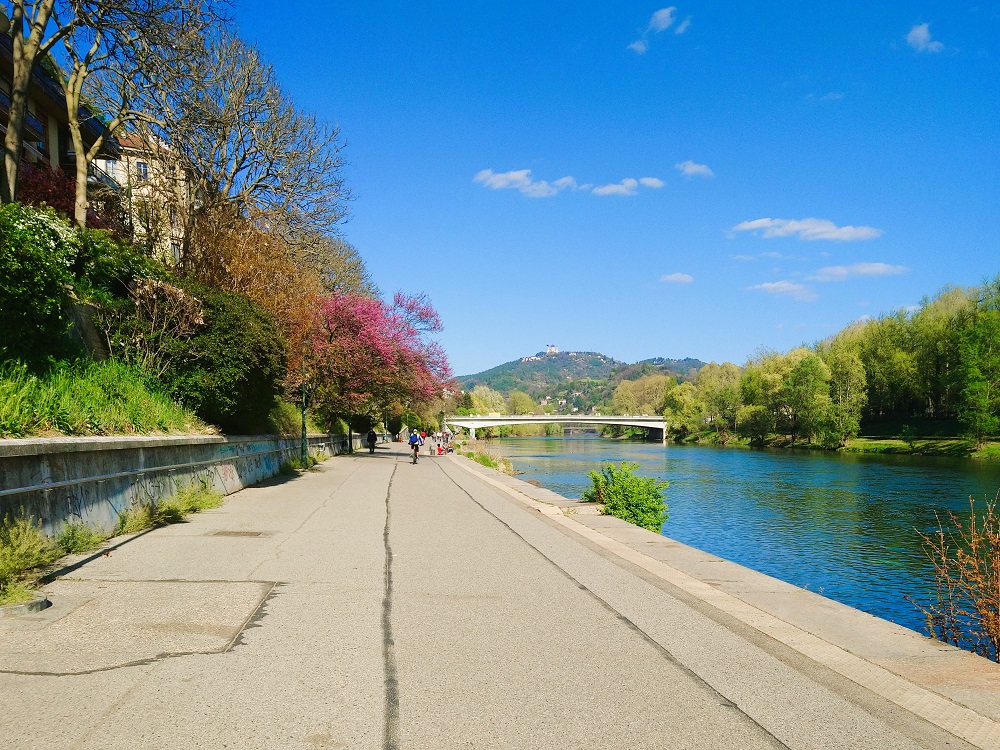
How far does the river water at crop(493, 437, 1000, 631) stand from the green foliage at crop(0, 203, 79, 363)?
12969mm

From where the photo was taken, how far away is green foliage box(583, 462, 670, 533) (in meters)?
17.7

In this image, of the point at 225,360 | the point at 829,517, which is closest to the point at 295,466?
the point at 225,360

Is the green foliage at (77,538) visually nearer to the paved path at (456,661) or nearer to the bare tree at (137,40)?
the paved path at (456,661)

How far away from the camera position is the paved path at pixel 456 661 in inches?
165

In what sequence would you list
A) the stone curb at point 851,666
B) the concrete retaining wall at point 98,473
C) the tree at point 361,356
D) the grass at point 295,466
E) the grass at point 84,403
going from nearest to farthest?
the stone curb at point 851,666, the concrete retaining wall at point 98,473, the grass at point 84,403, the grass at point 295,466, the tree at point 361,356

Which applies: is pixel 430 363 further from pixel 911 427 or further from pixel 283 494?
pixel 911 427

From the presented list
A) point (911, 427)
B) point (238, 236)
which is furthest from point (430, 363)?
point (911, 427)

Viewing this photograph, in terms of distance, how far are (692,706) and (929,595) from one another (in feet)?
37.9

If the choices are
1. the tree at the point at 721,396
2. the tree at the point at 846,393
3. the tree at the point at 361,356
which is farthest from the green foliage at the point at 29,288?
the tree at the point at 721,396

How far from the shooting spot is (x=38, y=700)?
14.3 feet

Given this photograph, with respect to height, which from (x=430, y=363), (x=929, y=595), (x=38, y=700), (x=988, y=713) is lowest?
(x=929, y=595)

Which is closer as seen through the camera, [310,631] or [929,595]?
[310,631]

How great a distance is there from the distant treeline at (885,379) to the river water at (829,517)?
49.1 feet

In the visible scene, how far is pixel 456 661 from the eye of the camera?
17.8ft
